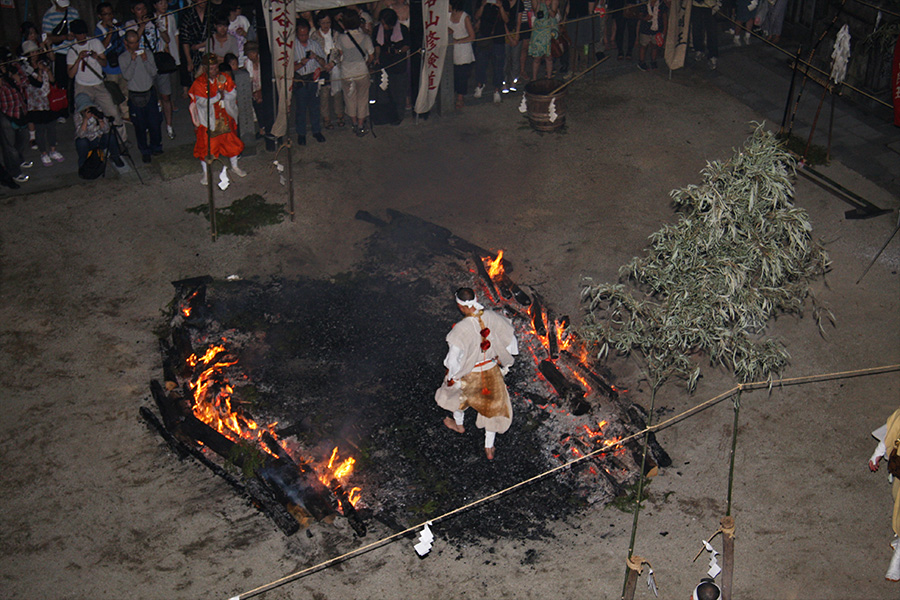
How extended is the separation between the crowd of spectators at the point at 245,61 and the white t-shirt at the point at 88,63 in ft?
0.05

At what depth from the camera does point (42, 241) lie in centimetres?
1170

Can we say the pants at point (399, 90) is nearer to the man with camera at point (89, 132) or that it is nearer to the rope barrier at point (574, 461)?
the man with camera at point (89, 132)

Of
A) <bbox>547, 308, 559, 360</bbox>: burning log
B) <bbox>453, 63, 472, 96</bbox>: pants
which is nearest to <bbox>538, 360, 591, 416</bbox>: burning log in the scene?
<bbox>547, 308, 559, 360</bbox>: burning log

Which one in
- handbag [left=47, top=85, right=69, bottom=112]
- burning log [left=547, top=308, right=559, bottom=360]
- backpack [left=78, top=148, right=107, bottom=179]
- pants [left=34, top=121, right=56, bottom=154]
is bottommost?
Result: burning log [left=547, top=308, right=559, bottom=360]

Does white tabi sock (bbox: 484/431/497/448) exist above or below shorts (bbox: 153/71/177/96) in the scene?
below

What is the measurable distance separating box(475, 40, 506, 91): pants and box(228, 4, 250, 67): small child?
413cm

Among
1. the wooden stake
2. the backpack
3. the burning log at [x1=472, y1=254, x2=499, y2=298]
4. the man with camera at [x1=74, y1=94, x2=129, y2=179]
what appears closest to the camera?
the wooden stake

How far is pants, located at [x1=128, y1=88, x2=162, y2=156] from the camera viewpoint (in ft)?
43.0

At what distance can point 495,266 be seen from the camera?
37.2 feet

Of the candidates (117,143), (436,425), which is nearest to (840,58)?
(436,425)

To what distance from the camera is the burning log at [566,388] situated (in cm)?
907

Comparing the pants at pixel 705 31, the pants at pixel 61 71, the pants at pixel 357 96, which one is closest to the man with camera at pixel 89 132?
the pants at pixel 61 71

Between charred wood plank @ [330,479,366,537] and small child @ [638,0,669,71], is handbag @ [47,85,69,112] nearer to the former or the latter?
charred wood plank @ [330,479,366,537]

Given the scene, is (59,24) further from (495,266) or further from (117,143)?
(495,266)
